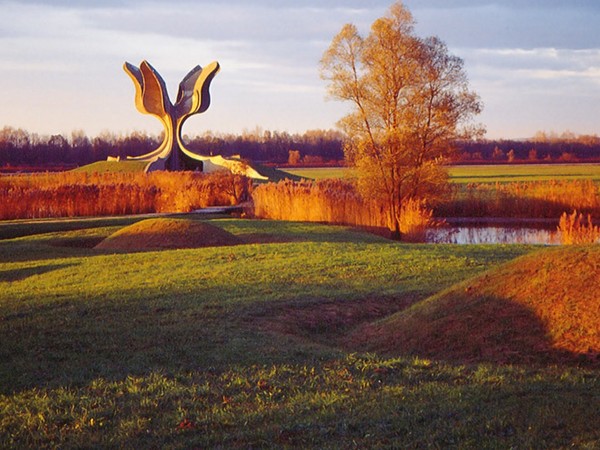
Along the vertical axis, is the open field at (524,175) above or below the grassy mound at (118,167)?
below

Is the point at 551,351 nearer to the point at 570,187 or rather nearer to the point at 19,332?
the point at 19,332

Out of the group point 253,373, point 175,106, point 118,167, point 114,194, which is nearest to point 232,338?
point 253,373

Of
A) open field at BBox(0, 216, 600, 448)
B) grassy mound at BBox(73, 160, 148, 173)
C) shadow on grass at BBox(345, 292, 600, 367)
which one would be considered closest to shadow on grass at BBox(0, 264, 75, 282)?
open field at BBox(0, 216, 600, 448)

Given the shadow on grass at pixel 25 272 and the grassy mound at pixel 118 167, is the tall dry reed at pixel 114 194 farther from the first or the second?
the shadow on grass at pixel 25 272

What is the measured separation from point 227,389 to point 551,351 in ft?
10.6

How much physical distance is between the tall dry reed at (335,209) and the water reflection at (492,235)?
26.4 inches

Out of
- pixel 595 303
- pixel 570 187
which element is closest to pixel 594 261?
pixel 595 303

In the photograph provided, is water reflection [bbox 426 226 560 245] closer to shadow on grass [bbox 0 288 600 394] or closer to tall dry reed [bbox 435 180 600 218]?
tall dry reed [bbox 435 180 600 218]

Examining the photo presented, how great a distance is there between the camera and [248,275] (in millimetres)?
12719

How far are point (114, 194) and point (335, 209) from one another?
342 inches

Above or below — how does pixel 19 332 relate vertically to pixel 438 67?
below

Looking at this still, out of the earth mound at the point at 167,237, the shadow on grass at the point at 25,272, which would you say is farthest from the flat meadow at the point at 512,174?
the shadow on grass at the point at 25,272

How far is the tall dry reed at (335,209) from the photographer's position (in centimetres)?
2622

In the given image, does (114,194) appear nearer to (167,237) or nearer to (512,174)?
(167,237)
